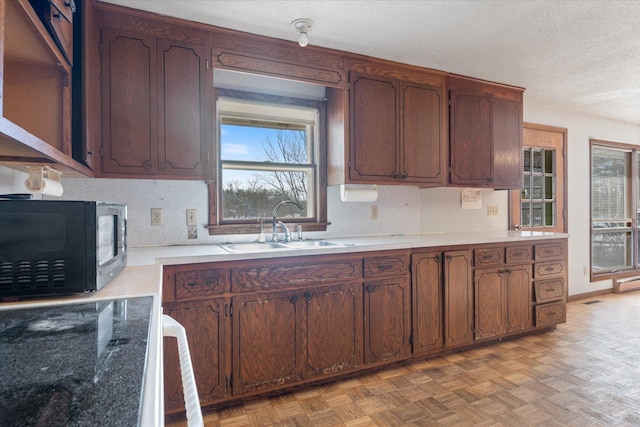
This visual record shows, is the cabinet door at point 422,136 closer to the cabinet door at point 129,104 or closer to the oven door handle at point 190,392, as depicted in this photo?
the cabinet door at point 129,104

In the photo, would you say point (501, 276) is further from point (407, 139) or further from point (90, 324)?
point (90, 324)

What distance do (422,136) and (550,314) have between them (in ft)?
6.51

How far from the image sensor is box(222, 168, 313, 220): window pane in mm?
2539

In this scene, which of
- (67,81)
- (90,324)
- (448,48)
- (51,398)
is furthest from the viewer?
(448,48)

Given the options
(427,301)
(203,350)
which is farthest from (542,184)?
(203,350)

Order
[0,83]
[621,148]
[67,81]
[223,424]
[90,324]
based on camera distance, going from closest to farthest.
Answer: [0,83]
[90,324]
[67,81]
[223,424]
[621,148]

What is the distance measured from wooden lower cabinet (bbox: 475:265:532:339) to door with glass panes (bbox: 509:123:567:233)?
1000mm

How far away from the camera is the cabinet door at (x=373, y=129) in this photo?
2.53 metres

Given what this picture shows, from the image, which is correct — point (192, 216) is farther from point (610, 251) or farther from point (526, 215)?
point (610, 251)

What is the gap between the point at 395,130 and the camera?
2656mm

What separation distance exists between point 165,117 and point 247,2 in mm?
789

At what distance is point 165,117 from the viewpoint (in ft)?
6.66

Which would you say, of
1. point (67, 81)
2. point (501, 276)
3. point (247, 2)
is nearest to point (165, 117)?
point (67, 81)

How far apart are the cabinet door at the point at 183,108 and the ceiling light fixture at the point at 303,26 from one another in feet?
1.87
